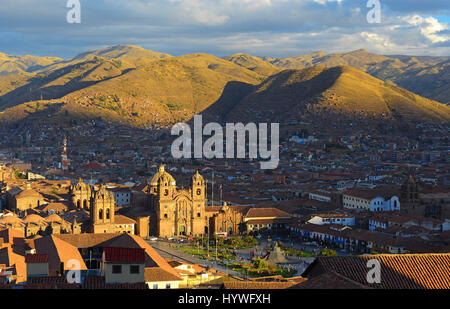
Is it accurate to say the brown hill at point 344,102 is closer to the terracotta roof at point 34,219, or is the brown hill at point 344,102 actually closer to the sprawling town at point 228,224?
the sprawling town at point 228,224

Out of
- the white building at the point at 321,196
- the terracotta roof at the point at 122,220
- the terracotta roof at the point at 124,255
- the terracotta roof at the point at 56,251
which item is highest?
the terracotta roof at the point at 124,255

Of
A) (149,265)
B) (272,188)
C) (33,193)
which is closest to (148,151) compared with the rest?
(272,188)

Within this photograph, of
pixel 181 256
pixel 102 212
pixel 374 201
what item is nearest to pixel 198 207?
pixel 102 212

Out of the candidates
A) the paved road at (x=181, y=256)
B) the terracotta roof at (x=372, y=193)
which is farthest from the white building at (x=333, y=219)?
the paved road at (x=181, y=256)

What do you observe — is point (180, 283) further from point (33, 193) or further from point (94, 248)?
point (33, 193)

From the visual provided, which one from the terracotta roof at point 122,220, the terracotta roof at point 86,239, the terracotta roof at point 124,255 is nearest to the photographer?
the terracotta roof at point 124,255
